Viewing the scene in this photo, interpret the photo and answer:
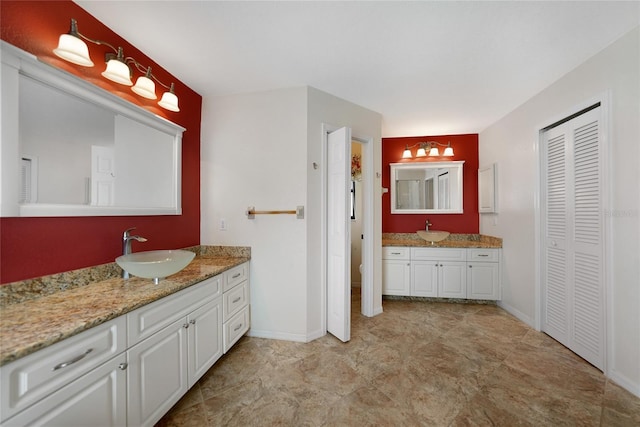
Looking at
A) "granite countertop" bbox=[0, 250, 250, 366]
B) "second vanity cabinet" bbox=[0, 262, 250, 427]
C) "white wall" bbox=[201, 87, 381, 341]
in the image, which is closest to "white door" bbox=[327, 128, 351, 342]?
"white wall" bbox=[201, 87, 381, 341]

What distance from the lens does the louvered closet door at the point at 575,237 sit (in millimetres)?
1889

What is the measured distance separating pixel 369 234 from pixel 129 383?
2303 mm

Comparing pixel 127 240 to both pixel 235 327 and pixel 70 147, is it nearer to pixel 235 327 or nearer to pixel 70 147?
pixel 70 147

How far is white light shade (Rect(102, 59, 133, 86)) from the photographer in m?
1.47

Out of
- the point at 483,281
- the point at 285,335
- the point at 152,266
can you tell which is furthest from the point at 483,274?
the point at 152,266

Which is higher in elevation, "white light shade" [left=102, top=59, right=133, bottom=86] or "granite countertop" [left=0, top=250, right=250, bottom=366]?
"white light shade" [left=102, top=59, right=133, bottom=86]

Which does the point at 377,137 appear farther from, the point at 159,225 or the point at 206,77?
the point at 159,225

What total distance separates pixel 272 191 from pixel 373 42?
148cm

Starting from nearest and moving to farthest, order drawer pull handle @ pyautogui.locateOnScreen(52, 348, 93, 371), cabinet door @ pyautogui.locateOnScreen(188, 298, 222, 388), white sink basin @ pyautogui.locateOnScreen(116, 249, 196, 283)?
drawer pull handle @ pyautogui.locateOnScreen(52, 348, 93, 371)
white sink basin @ pyautogui.locateOnScreen(116, 249, 196, 283)
cabinet door @ pyautogui.locateOnScreen(188, 298, 222, 388)

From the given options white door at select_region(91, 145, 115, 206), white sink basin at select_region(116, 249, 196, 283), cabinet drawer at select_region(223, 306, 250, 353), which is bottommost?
cabinet drawer at select_region(223, 306, 250, 353)

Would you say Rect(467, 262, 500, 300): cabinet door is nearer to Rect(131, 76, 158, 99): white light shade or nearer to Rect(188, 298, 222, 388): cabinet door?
Rect(188, 298, 222, 388): cabinet door

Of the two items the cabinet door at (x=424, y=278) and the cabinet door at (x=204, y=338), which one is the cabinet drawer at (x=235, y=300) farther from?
the cabinet door at (x=424, y=278)

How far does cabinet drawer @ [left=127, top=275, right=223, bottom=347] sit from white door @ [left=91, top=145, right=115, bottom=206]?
77cm

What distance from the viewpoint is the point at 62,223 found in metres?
1.35
